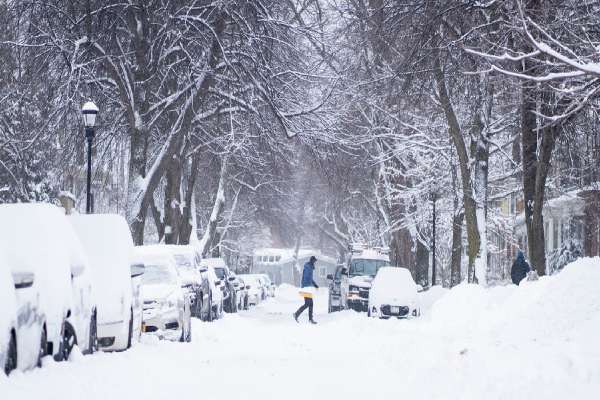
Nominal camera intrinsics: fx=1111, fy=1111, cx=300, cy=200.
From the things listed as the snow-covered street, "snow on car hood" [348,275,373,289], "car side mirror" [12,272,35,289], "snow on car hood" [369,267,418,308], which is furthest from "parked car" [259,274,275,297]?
"car side mirror" [12,272,35,289]

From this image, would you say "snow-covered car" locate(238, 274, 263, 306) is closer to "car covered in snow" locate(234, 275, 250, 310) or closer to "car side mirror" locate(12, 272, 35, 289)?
"car covered in snow" locate(234, 275, 250, 310)

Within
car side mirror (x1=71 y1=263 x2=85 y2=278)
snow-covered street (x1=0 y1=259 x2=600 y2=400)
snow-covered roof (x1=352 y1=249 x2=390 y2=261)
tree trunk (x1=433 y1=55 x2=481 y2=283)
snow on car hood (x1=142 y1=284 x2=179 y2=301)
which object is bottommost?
snow-covered street (x1=0 y1=259 x2=600 y2=400)

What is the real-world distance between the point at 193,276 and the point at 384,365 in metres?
13.0

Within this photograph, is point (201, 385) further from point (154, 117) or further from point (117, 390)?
point (154, 117)

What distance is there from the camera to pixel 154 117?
30000 mm

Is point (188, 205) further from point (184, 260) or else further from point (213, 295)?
point (184, 260)

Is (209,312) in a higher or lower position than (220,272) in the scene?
lower

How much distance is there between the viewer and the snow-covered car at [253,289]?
5819 centimetres

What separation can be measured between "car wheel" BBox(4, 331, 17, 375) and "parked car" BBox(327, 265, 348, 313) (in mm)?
29137

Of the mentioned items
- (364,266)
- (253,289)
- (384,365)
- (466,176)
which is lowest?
(384,365)

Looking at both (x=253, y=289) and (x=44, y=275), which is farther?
(x=253, y=289)

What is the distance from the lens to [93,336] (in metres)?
14.3

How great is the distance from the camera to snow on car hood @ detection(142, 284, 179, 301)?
19.9m

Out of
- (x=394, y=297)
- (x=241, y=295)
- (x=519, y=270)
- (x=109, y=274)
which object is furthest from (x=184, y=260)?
(x=241, y=295)
